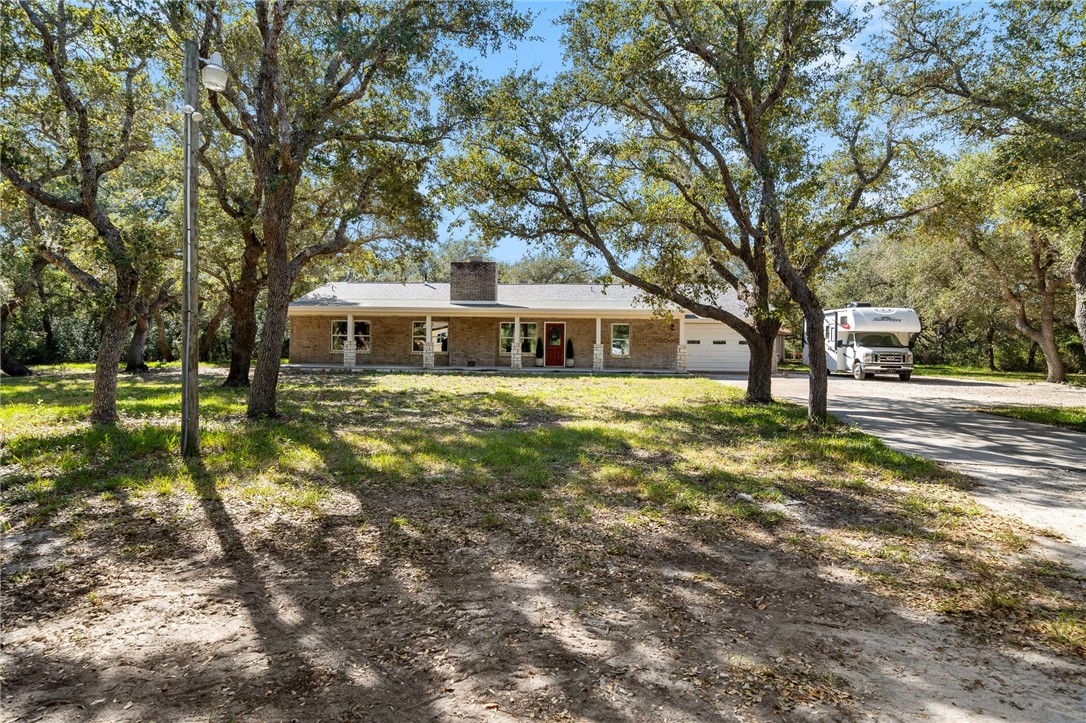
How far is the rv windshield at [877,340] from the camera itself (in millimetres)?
20859

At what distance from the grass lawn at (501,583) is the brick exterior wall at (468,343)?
16598 millimetres

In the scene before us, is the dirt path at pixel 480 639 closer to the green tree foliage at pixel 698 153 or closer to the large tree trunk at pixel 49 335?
the green tree foliage at pixel 698 153

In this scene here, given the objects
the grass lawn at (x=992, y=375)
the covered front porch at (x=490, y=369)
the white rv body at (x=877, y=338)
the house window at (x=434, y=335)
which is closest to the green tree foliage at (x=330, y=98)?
the covered front porch at (x=490, y=369)

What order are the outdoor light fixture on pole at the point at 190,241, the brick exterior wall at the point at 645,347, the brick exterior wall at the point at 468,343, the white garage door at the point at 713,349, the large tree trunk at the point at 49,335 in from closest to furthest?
1. the outdoor light fixture on pole at the point at 190,241
2. the brick exterior wall at the point at 645,347
3. the brick exterior wall at the point at 468,343
4. the white garage door at the point at 713,349
5. the large tree trunk at the point at 49,335

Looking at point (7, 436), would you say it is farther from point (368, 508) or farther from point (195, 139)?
point (368, 508)

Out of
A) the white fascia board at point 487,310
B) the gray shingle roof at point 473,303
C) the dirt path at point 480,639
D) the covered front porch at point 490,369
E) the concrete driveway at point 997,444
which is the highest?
the gray shingle roof at point 473,303

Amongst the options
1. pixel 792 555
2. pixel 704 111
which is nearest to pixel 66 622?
pixel 792 555

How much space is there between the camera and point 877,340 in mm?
21016

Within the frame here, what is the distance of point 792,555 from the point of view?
3904 mm

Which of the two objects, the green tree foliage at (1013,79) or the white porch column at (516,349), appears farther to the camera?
the white porch column at (516,349)

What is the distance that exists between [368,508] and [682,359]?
19692 mm

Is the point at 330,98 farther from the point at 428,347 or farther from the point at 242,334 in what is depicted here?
the point at 428,347

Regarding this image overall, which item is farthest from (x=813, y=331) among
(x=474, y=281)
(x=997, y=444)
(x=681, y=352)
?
(x=474, y=281)

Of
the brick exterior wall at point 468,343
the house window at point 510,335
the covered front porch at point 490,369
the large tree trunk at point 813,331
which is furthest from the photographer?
the house window at point 510,335
